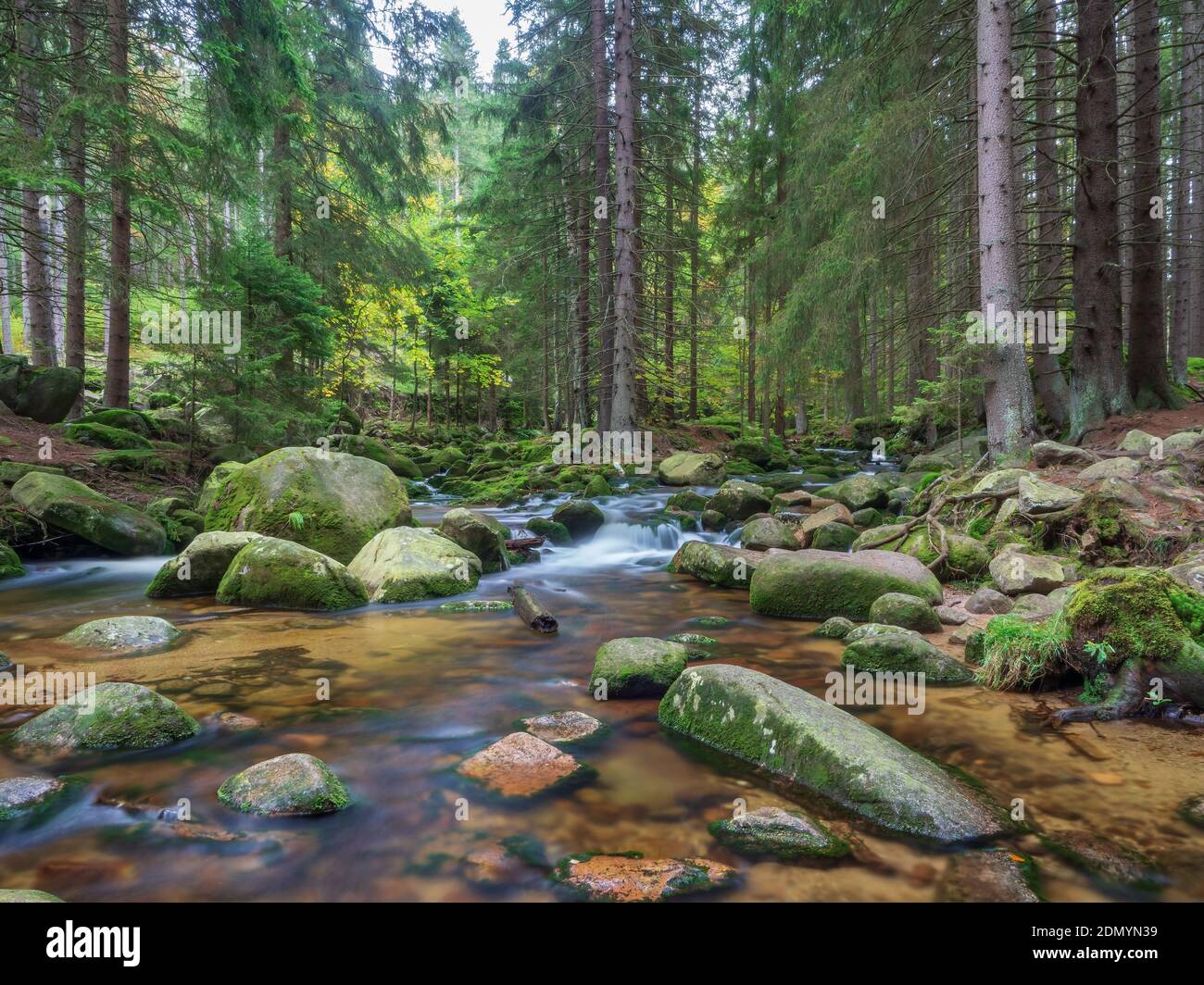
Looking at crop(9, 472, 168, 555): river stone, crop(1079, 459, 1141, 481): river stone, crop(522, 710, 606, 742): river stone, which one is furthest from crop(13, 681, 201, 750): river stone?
crop(1079, 459, 1141, 481): river stone

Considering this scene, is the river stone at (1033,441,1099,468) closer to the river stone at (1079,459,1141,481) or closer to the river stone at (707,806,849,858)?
the river stone at (1079,459,1141,481)

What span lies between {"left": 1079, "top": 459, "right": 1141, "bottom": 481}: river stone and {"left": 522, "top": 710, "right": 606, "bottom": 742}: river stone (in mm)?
6125

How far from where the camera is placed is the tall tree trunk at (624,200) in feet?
47.6

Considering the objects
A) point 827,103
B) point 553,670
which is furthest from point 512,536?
point 827,103

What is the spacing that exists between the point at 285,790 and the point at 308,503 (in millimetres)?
5953

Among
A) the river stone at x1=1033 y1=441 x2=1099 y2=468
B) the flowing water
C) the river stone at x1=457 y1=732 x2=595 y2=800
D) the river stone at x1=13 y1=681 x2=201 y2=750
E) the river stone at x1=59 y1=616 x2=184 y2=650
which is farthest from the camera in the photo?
the river stone at x1=1033 y1=441 x2=1099 y2=468

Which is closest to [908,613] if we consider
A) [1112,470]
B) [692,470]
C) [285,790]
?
[1112,470]

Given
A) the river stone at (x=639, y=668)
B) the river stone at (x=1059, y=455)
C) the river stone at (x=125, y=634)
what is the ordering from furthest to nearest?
the river stone at (x=1059, y=455)
the river stone at (x=125, y=634)
the river stone at (x=639, y=668)

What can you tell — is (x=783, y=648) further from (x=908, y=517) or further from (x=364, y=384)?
(x=364, y=384)

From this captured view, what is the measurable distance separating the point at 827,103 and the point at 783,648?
1195 cm

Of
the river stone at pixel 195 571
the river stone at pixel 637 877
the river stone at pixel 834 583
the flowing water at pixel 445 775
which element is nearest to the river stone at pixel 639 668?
the flowing water at pixel 445 775

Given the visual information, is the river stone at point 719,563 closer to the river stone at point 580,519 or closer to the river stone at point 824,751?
the river stone at point 580,519

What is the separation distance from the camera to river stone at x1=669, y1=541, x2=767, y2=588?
322 inches

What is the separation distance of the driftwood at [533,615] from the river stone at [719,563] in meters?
2.56
